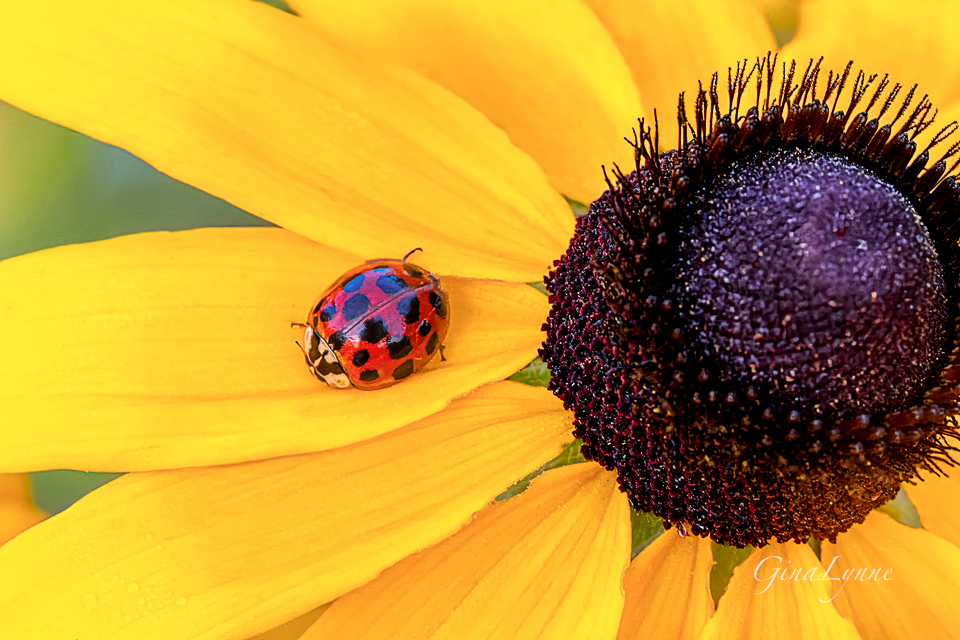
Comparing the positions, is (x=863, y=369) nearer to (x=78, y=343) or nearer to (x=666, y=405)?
(x=666, y=405)

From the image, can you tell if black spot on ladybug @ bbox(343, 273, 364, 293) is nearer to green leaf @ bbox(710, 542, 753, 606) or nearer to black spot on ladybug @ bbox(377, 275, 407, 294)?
black spot on ladybug @ bbox(377, 275, 407, 294)

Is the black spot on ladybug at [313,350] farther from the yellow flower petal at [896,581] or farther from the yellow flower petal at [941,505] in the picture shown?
the yellow flower petal at [941,505]

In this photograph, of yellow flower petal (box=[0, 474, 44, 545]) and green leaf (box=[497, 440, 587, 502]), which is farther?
yellow flower petal (box=[0, 474, 44, 545])

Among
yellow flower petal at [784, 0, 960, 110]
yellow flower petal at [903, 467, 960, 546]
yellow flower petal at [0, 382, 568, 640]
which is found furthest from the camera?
yellow flower petal at [784, 0, 960, 110]

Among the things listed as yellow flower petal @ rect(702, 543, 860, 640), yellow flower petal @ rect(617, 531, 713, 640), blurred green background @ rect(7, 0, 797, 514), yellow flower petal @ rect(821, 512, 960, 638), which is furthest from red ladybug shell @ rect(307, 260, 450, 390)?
yellow flower petal @ rect(821, 512, 960, 638)

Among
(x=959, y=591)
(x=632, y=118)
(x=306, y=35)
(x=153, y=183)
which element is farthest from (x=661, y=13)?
(x=959, y=591)

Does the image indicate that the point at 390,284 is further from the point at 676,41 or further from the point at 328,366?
the point at 676,41

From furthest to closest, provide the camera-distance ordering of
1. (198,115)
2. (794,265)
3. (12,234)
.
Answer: (12,234) → (198,115) → (794,265)

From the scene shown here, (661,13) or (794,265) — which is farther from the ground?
(661,13)
